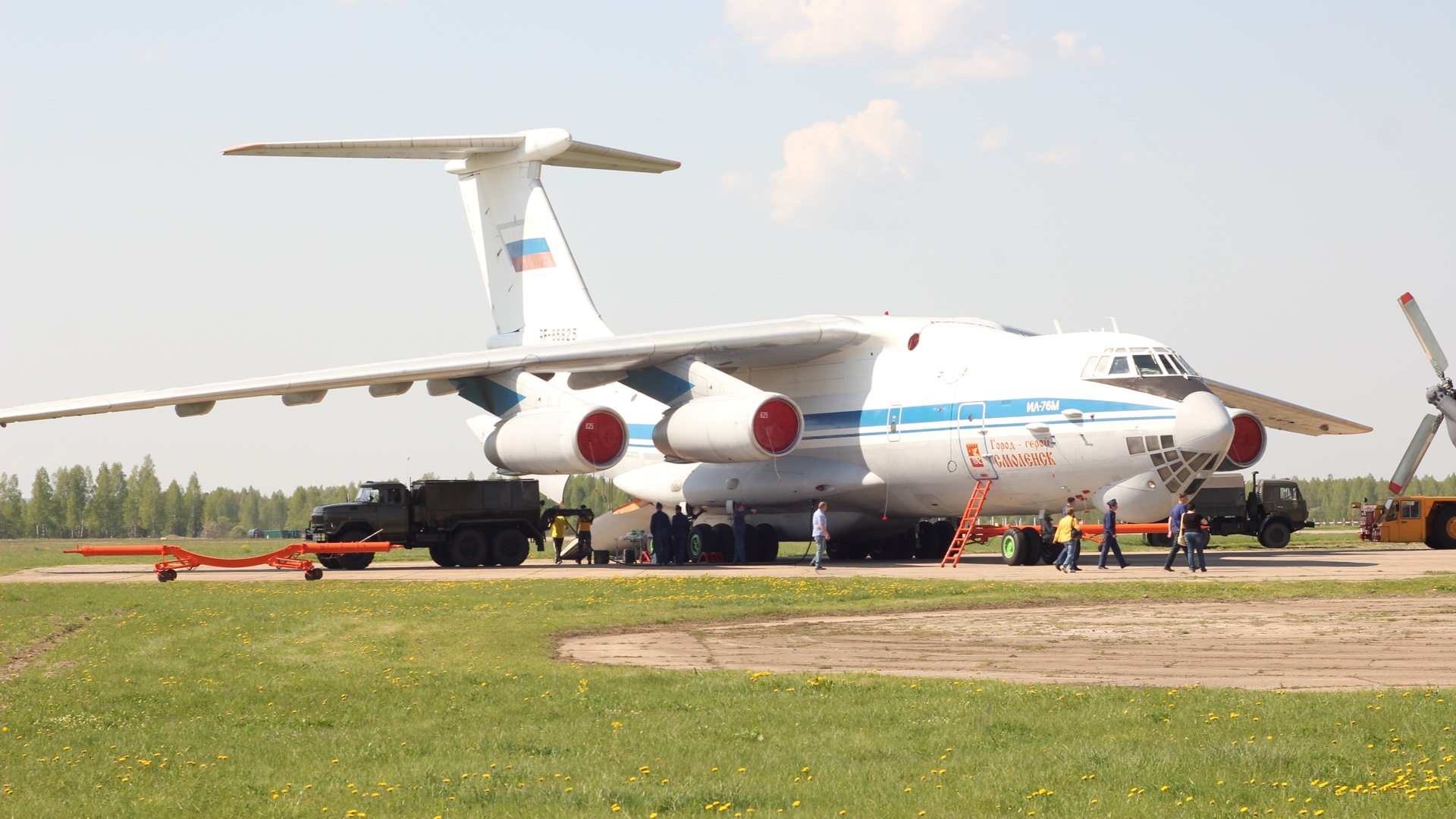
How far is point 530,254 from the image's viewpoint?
101 feet

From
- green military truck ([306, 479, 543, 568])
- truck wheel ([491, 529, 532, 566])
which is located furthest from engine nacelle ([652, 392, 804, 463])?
truck wheel ([491, 529, 532, 566])

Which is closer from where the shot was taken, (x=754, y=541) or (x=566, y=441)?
(x=566, y=441)

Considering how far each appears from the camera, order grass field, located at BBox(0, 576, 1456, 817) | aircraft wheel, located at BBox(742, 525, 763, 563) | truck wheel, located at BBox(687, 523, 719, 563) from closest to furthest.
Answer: grass field, located at BBox(0, 576, 1456, 817) → aircraft wheel, located at BBox(742, 525, 763, 563) → truck wheel, located at BBox(687, 523, 719, 563)

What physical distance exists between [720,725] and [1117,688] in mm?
2598

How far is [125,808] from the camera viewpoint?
6.57 metres

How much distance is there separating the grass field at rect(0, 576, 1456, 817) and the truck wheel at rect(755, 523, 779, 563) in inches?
589

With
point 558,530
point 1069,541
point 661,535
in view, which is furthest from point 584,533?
point 1069,541

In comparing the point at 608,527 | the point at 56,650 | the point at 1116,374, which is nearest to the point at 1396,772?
the point at 56,650

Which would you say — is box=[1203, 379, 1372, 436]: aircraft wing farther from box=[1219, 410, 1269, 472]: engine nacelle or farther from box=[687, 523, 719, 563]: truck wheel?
box=[687, 523, 719, 563]: truck wheel

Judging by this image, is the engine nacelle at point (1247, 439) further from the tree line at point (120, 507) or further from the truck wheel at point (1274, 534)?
the tree line at point (120, 507)

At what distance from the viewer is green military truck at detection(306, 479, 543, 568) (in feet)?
83.7

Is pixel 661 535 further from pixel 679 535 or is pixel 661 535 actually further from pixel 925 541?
pixel 925 541

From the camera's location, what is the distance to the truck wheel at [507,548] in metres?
26.3

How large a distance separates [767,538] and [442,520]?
5.93 meters
